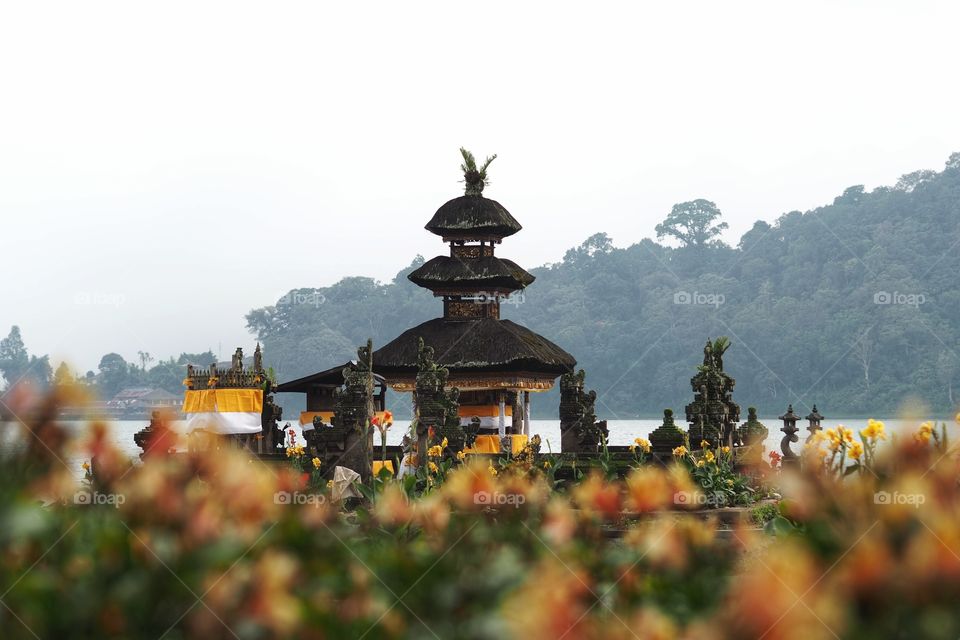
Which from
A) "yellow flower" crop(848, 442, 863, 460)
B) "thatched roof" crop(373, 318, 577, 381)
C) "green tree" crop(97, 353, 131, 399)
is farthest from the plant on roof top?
"green tree" crop(97, 353, 131, 399)

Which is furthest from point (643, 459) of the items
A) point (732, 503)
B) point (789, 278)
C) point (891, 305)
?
point (789, 278)

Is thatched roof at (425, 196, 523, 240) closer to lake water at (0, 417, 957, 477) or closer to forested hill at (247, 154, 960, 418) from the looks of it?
lake water at (0, 417, 957, 477)

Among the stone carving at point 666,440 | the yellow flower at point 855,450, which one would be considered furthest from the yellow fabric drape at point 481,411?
the yellow flower at point 855,450

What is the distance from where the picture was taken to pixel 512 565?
318 centimetres

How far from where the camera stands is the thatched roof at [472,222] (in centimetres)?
2816

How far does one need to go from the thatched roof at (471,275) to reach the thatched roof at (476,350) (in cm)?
92

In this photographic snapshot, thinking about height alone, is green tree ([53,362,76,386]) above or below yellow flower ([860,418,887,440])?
above

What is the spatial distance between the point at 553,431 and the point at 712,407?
197 feet

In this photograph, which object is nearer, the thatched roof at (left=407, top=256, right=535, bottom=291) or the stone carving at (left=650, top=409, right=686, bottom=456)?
the stone carving at (left=650, top=409, right=686, bottom=456)

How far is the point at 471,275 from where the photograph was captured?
92.4 feet

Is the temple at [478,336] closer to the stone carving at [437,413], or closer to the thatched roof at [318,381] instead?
the thatched roof at [318,381]

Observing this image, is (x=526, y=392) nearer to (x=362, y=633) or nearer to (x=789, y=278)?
(x=362, y=633)

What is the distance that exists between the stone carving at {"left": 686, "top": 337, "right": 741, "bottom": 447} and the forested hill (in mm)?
39483

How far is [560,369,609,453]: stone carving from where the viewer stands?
20922 millimetres
